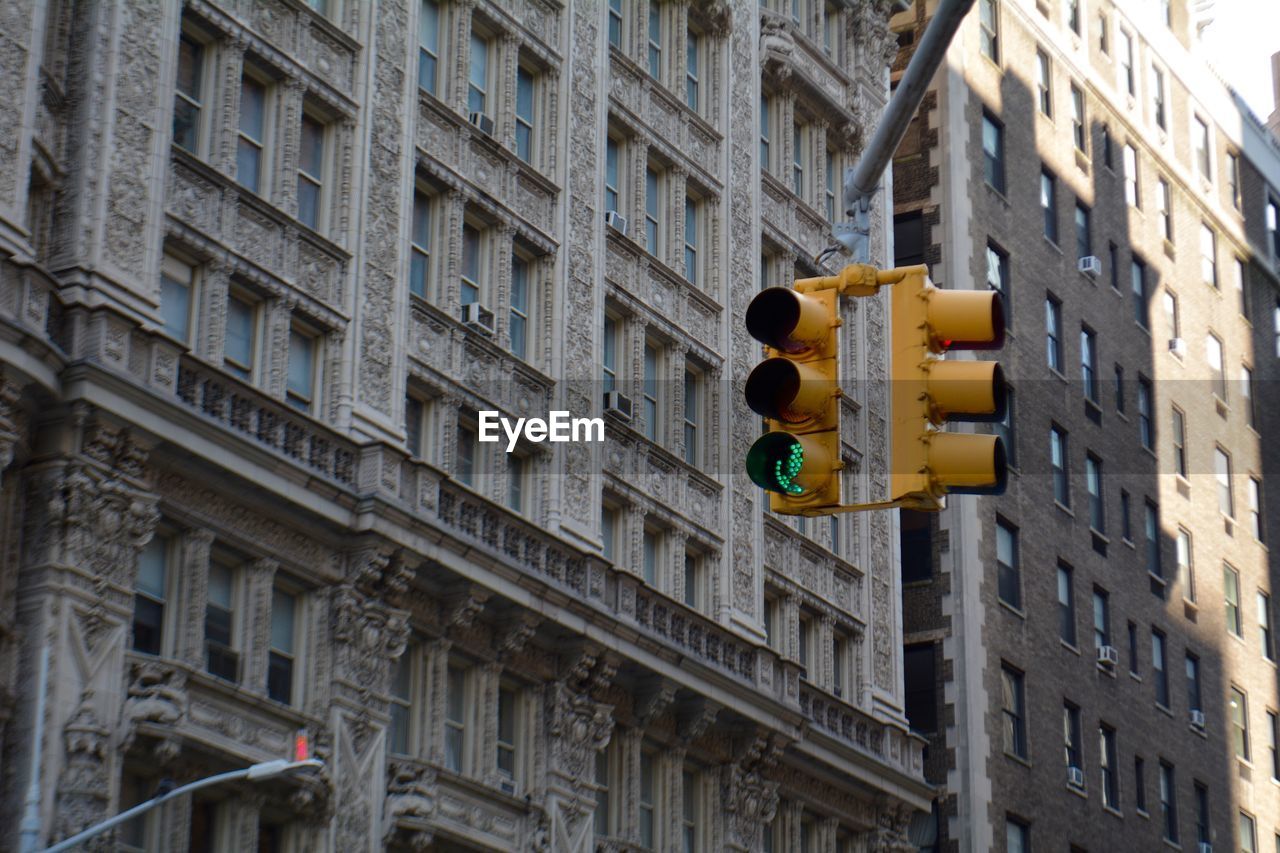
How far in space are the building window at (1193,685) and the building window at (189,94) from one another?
1499 inches

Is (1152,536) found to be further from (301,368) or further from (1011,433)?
(301,368)

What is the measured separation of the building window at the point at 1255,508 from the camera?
2815 inches

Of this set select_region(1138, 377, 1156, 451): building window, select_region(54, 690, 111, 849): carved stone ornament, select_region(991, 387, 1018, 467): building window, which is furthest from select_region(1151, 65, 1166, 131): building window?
select_region(54, 690, 111, 849): carved stone ornament

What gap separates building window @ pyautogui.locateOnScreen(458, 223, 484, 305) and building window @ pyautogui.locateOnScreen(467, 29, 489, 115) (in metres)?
2.09

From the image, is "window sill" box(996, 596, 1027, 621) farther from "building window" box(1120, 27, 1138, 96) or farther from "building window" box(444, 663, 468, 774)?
"building window" box(1120, 27, 1138, 96)

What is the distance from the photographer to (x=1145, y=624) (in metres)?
61.2

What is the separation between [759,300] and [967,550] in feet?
131

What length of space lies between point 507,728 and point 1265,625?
129 feet

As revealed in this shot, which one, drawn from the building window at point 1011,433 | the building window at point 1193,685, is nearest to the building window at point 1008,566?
the building window at point 1011,433

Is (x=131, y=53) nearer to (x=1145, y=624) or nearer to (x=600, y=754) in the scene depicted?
(x=600, y=754)

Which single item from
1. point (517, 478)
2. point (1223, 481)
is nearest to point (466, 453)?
point (517, 478)

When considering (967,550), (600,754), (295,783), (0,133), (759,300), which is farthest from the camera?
(967,550)

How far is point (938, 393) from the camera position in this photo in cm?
1294

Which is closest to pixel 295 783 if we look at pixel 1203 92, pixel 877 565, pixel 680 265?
pixel 680 265
